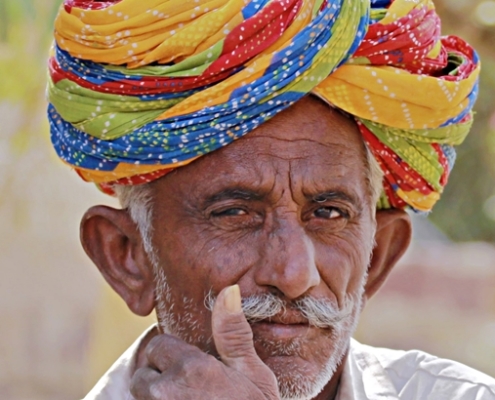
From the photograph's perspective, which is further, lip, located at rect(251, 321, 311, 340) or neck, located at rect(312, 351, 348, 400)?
neck, located at rect(312, 351, 348, 400)

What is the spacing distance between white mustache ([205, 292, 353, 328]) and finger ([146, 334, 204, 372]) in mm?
193

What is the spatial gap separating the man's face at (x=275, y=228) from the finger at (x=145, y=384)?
27 centimetres

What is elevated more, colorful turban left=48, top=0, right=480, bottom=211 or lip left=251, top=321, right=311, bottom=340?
colorful turban left=48, top=0, right=480, bottom=211

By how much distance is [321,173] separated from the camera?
119 inches

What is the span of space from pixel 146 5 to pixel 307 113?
64 centimetres

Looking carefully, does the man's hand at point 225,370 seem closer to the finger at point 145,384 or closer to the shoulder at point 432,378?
the finger at point 145,384

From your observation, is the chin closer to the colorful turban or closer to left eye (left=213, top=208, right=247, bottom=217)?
left eye (left=213, top=208, right=247, bottom=217)

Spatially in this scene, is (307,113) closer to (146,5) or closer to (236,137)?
(236,137)

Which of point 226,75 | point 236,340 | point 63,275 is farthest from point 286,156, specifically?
point 63,275

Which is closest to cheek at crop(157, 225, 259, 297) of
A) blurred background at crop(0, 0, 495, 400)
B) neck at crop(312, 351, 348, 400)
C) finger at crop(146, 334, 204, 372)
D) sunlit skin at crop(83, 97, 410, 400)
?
sunlit skin at crop(83, 97, 410, 400)

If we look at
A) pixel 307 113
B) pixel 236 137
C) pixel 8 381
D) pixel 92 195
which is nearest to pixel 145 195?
pixel 236 137

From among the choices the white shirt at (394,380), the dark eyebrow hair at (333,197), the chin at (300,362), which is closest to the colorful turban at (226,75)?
the dark eyebrow hair at (333,197)

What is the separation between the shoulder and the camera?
3.45 m

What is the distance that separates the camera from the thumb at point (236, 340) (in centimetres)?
265
